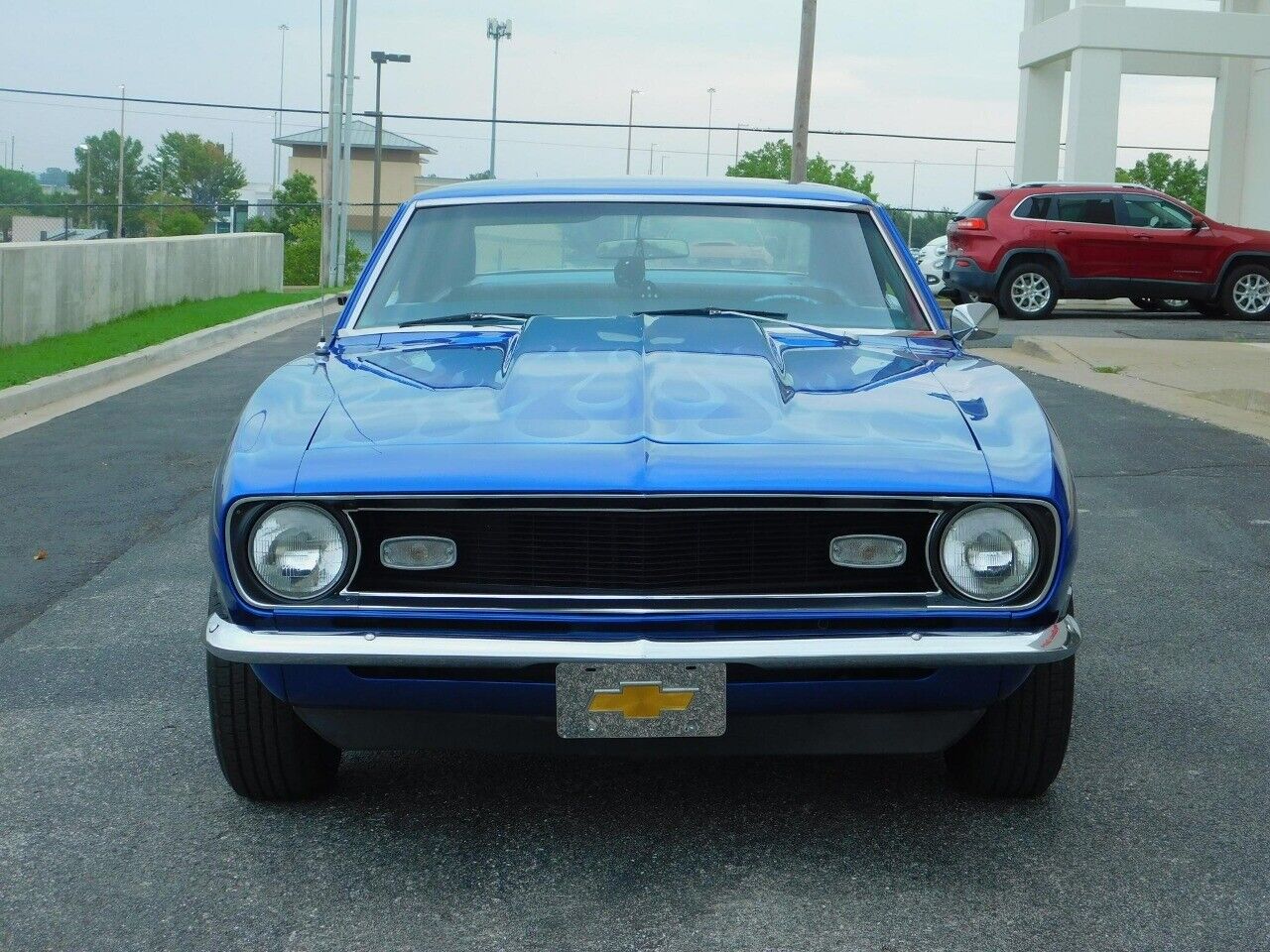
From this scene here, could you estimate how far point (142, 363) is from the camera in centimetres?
1374

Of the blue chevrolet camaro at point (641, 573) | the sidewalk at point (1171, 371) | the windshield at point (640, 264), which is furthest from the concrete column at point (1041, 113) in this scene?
the blue chevrolet camaro at point (641, 573)

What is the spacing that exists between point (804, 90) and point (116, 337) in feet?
51.2

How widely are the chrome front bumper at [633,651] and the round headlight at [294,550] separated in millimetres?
94

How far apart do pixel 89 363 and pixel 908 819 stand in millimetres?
10692

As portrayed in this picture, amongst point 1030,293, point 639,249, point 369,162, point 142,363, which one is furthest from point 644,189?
point 369,162

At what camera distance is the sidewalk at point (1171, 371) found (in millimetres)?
11703

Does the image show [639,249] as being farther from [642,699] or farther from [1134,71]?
[1134,71]

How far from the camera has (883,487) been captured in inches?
117

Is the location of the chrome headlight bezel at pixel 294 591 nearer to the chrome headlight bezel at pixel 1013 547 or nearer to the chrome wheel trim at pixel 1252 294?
the chrome headlight bezel at pixel 1013 547

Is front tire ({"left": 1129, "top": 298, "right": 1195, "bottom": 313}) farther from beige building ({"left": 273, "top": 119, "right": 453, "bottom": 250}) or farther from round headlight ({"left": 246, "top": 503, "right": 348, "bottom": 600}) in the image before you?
beige building ({"left": 273, "top": 119, "right": 453, "bottom": 250})

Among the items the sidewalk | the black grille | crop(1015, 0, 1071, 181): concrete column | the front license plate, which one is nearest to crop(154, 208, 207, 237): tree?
crop(1015, 0, 1071, 181): concrete column

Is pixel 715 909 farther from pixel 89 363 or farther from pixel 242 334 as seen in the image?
pixel 242 334

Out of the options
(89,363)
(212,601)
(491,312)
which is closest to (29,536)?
(491,312)

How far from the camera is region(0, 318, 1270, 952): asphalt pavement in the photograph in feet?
9.73
